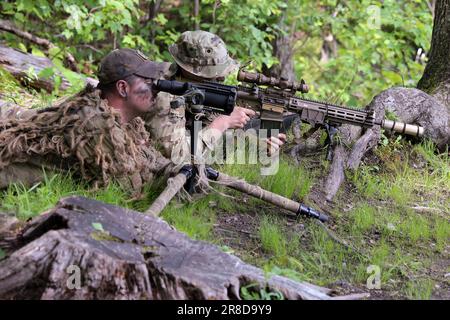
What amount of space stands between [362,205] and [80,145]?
240cm

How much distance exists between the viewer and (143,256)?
3.15 meters

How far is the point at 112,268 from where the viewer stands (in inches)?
117

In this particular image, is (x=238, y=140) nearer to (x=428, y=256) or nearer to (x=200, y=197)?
(x=200, y=197)

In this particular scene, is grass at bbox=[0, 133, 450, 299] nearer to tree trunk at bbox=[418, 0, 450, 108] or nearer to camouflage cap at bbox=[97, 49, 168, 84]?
camouflage cap at bbox=[97, 49, 168, 84]

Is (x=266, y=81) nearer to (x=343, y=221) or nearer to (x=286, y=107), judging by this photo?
(x=286, y=107)

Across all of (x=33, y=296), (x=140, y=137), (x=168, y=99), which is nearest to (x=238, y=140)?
(x=168, y=99)

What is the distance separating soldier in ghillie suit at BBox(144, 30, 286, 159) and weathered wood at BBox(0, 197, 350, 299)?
1716 mm

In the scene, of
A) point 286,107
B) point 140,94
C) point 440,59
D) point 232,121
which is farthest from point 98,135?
point 440,59

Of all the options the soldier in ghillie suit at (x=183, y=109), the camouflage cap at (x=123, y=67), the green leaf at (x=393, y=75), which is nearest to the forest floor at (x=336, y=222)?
the soldier in ghillie suit at (x=183, y=109)

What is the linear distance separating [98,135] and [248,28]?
531 centimetres

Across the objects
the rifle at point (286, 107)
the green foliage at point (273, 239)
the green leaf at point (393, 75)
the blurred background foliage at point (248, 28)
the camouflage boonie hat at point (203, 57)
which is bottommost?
the green leaf at point (393, 75)

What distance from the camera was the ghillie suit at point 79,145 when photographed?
4.29 m

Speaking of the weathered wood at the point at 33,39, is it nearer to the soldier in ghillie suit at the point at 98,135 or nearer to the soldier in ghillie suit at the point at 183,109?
the soldier in ghillie suit at the point at 183,109

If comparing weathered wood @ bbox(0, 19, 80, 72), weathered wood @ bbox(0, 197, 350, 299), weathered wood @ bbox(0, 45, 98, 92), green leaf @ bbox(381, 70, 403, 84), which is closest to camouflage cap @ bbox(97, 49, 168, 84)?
weathered wood @ bbox(0, 197, 350, 299)
